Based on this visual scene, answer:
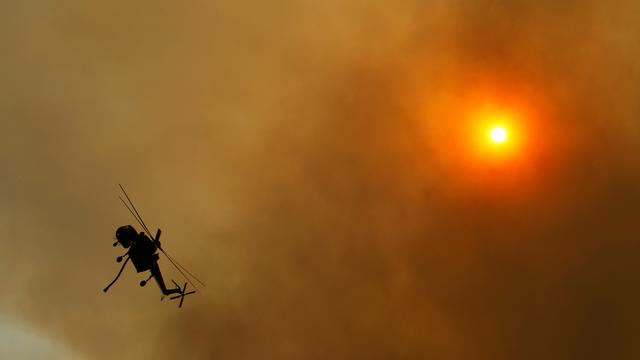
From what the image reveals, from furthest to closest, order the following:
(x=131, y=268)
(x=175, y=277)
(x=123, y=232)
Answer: (x=131, y=268) → (x=175, y=277) → (x=123, y=232)

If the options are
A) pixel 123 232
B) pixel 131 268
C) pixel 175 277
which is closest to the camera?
pixel 123 232

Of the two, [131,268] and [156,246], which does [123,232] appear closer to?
[156,246]

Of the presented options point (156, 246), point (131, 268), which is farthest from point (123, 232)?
point (131, 268)

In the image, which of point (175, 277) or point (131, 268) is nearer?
point (175, 277)

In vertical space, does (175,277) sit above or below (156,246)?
above

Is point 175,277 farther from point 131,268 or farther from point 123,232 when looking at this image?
point 123,232

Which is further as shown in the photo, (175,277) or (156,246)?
(175,277)

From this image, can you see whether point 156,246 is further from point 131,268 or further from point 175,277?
point 131,268

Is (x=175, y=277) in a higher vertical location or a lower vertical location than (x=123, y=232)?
higher

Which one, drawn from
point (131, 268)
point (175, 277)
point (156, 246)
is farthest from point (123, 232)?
point (131, 268)
